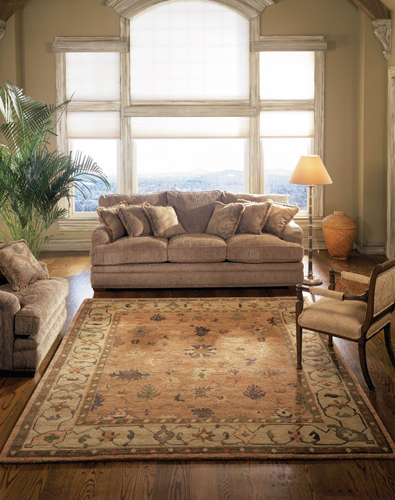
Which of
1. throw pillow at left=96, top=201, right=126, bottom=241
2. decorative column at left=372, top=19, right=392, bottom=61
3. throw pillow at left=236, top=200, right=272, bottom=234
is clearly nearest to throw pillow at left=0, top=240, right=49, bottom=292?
throw pillow at left=96, top=201, right=126, bottom=241

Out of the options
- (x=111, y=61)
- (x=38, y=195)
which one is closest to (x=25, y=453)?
(x=38, y=195)

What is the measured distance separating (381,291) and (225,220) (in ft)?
9.64

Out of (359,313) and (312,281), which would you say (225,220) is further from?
(359,313)

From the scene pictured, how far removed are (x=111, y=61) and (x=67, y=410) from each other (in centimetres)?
578

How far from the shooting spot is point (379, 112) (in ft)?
26.9

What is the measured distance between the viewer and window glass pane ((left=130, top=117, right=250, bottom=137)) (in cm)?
860

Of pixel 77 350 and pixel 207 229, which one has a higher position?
pixel 207 229

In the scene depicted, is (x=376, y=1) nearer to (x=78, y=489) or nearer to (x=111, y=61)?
(x=111, y=61)

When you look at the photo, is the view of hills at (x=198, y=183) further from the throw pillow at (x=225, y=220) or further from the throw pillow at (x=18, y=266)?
the throw pillow at (x=18, y=266)

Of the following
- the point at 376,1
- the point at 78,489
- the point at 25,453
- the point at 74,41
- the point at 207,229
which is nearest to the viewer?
the point at 78,489

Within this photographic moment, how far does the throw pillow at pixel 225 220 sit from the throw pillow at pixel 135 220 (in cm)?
70

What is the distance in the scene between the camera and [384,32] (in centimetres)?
784

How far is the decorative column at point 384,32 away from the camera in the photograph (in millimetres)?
7804

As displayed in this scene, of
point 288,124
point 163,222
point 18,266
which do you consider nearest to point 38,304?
point 18,266
